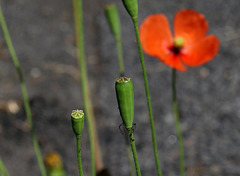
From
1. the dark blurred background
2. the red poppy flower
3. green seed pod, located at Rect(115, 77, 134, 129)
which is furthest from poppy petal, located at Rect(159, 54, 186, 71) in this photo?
the dark blurred background

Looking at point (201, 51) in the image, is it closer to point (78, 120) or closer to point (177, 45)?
point (177, 45)

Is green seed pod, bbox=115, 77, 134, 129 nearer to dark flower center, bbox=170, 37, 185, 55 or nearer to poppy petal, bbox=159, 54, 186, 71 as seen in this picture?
poppy petal, bbox=159, 54, 186, 71

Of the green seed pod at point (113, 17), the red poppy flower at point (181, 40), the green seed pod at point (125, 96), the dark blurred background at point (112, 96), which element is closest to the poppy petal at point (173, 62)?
the red poppy flower at point (181, 40)

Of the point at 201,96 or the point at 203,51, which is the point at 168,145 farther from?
the point at 203,51

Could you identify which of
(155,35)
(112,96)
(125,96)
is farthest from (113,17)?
(112,96)

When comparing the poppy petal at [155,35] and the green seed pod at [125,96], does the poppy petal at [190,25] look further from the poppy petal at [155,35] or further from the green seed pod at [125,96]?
the green seed pod at [125,96]

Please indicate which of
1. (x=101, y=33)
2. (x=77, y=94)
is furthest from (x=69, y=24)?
(x=77, y=94)
